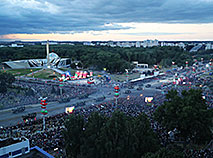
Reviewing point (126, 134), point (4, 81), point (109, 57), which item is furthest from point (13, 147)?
point (109, 57)

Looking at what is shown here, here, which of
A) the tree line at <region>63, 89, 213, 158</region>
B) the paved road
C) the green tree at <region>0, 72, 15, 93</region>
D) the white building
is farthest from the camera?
the green tree at <region>0, 72, 15, 93</region>

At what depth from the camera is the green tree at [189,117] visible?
18.0m

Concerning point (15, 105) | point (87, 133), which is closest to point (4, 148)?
point (87, 133)

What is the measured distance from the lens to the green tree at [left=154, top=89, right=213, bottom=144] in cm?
1798

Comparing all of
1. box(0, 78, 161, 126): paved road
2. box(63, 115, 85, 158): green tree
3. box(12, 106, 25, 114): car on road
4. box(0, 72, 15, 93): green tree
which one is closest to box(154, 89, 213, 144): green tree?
box(63, 115, 85, 158): green tree

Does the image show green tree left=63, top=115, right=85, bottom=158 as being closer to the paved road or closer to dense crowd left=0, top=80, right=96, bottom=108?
the paved road

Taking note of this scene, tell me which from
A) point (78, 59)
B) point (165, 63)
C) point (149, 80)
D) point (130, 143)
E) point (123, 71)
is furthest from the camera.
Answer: point (78, 59)

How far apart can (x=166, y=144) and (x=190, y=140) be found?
9.63ft

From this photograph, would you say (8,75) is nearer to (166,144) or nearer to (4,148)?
(4,148)

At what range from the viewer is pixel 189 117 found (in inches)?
713

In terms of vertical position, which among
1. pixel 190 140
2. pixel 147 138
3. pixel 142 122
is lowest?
pixel 190 140

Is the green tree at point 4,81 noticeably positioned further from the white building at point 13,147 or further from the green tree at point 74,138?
the green tree at point 74,138

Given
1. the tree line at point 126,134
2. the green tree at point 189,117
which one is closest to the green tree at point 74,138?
the tree line at point 126,134

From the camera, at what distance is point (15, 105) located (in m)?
30.8
